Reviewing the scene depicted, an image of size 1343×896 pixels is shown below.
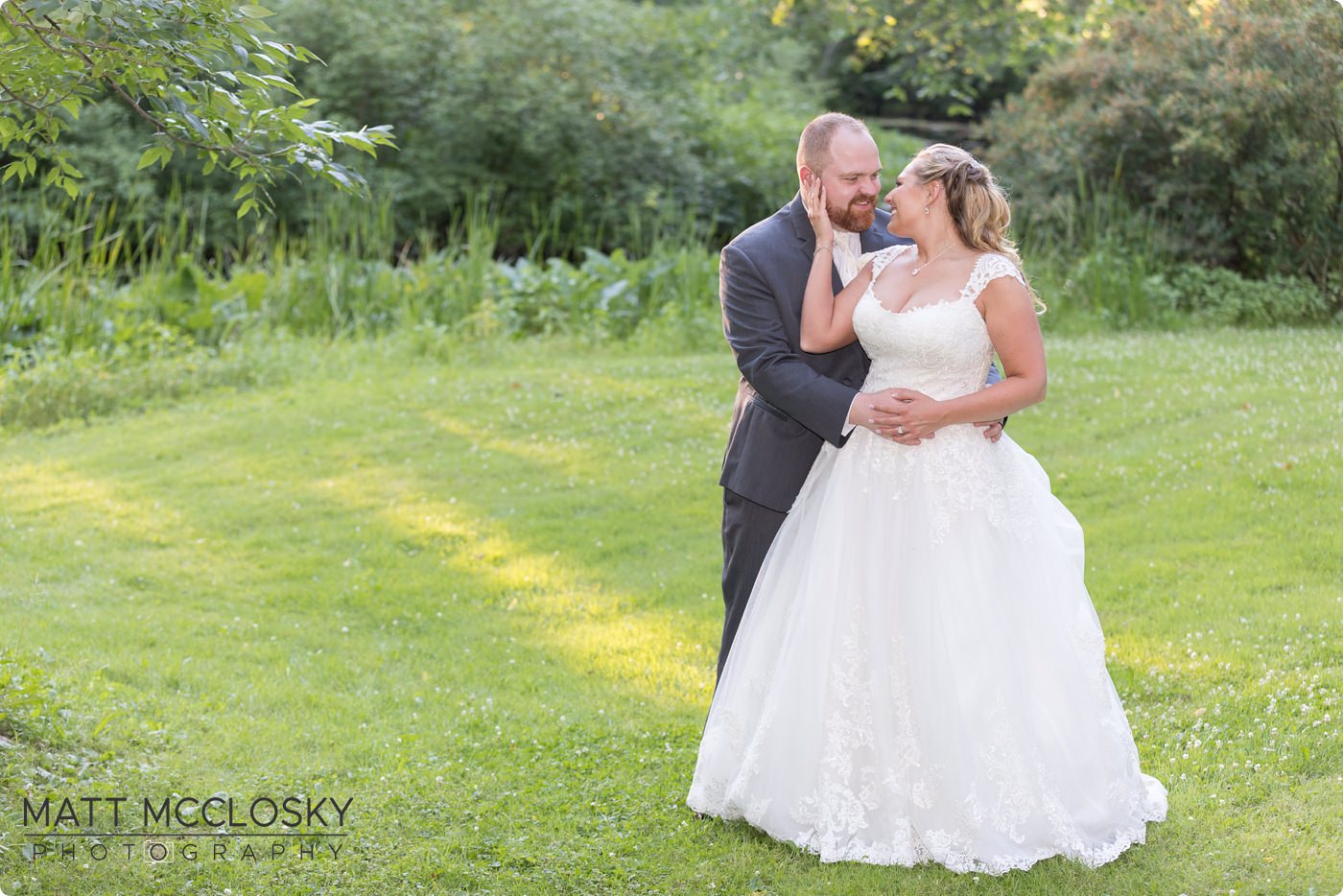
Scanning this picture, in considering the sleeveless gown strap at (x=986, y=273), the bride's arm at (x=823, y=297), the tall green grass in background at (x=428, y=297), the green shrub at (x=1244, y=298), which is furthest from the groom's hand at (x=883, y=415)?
the green shrub at (x=1244, y=298)

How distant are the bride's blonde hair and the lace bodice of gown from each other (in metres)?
0.07

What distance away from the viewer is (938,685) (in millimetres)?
3982

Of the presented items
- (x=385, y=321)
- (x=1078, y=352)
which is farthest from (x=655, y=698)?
(x=385, y=321)

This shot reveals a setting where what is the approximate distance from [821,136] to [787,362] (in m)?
0.75

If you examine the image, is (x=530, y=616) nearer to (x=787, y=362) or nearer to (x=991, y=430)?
(x=787, y=362)

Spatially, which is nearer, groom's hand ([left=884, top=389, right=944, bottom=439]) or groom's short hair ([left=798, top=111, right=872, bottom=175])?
groom's hand ([left=884, top=389, right=944, bottom=439])

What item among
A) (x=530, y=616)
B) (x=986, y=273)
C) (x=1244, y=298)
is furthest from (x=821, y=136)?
(x=1244, y=298)

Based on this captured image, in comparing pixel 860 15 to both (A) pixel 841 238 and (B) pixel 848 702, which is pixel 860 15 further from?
(B) pixel 848 702

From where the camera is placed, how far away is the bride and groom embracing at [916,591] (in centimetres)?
397

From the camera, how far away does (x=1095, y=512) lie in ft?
25.2

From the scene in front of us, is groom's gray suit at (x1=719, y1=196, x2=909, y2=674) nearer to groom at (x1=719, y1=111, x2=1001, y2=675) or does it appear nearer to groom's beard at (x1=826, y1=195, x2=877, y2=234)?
groom at (x1=719, y1=111, x2=1001, y2=675)

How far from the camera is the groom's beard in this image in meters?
4.35

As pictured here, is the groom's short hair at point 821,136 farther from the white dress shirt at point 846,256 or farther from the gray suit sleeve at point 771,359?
the gray suit sleeve at point 771,359

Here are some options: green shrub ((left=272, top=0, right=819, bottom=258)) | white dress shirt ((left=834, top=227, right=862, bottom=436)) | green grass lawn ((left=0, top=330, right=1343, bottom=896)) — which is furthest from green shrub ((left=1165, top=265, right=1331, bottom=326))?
white dress shirt ((left=834, top=227, right=862, bottom=436))
